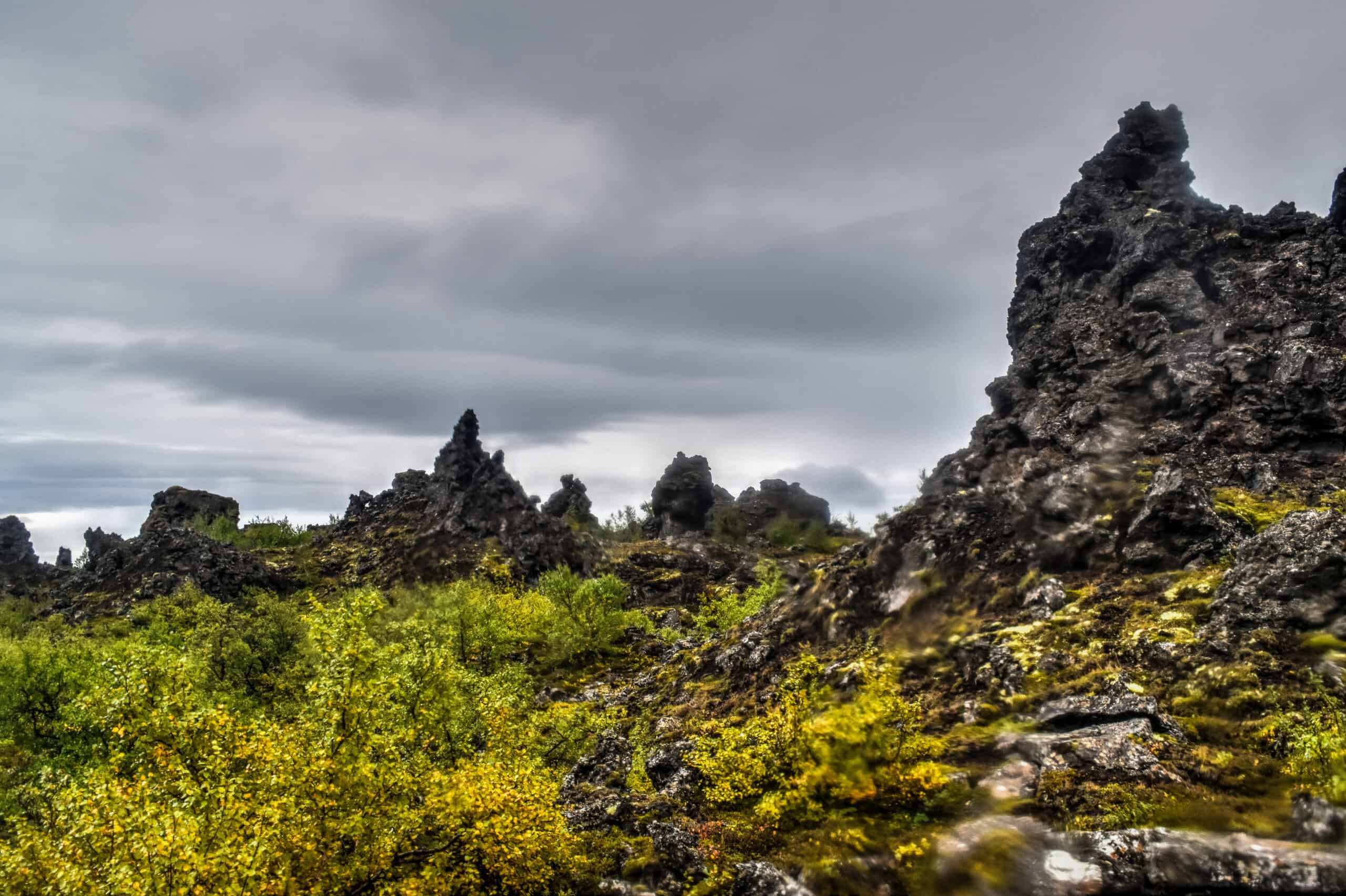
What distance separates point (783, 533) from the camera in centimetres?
17400

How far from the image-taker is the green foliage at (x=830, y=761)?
20812mm

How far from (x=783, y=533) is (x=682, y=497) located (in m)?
30.7

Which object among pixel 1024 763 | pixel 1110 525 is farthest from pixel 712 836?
pixel 1110 525

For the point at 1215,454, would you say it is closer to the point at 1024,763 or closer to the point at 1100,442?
the point at 1100,442

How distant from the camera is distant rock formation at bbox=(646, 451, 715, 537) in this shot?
592 ft

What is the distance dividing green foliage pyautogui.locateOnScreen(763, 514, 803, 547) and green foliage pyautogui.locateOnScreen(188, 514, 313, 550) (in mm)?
133047

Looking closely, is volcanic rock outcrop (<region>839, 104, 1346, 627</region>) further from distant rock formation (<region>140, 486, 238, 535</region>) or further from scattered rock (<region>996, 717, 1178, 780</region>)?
distant rock formation (<region>140, 486, 238, 535</region>)

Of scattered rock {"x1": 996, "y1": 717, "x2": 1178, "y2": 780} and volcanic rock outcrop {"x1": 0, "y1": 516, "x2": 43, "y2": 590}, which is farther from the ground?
volcanic rock outcrop {"x1": 0, "y1": 516, "x2": 43, "y2": 590}

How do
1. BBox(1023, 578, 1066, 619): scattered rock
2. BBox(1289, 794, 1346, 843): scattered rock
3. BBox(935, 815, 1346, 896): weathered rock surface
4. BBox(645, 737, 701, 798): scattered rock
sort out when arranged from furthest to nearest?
BBox(1023, 578, 1066, 619): scattered rock
BBox(645, 737, 701, 798): scattered rock
BBox(1289, 794, 1346, 843): scattered rock
BBox(935, 815, 1346, 896): weathered rock surface

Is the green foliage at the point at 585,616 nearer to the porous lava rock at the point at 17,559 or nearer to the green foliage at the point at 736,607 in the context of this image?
the green foliage at the point at 736,607

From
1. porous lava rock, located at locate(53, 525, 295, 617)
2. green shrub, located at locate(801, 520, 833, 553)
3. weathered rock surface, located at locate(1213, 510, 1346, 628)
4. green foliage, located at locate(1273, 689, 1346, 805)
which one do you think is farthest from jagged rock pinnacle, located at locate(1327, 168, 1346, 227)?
porous lava rock, located at locate(53, 525, 295, 617)

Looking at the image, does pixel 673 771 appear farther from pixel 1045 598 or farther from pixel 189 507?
pixel 189 507

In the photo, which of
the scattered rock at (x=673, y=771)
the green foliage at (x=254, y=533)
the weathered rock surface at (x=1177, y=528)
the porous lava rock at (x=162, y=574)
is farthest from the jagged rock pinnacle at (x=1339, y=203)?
the green foliage at (x=254, y=533)

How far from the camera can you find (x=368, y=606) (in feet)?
70.0
